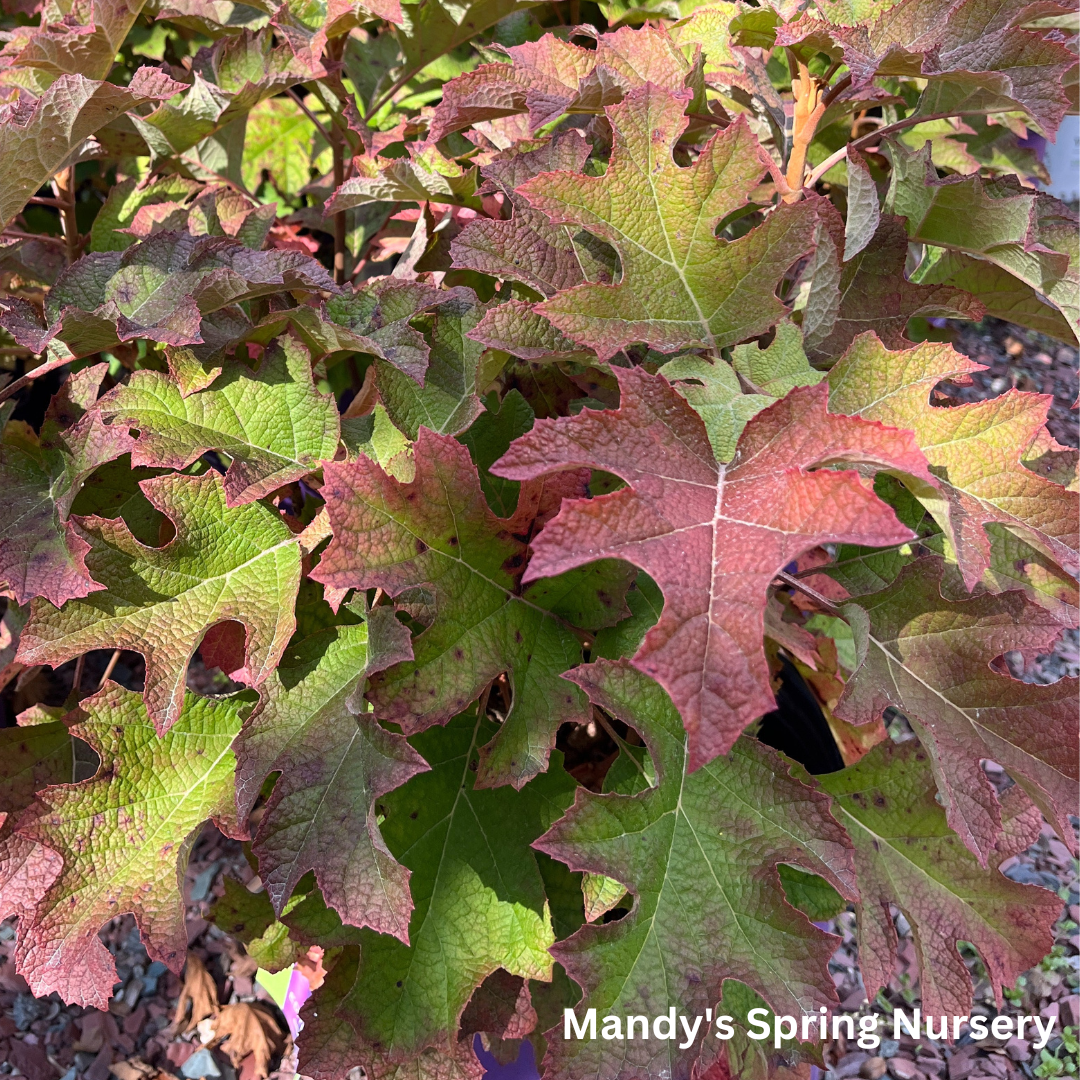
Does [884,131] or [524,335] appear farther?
[884,131]

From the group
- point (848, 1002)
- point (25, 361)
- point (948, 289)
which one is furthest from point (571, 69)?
point (848, 1002)

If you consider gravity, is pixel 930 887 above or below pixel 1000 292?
below

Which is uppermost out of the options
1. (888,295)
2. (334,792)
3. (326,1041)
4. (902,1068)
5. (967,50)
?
(967,50)

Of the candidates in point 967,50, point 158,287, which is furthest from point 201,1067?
point 967,50

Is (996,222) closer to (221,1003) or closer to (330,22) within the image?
(330,22)

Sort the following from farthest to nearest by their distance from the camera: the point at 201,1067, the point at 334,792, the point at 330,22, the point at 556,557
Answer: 1. the point at 201,1067
2. the point at 330,22
3. the point at 334,792
4. the point at 556,557

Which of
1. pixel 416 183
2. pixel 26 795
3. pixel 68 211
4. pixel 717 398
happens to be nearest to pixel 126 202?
pixel 68 211

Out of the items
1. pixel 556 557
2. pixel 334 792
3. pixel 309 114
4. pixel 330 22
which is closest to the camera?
pixel 556 557
